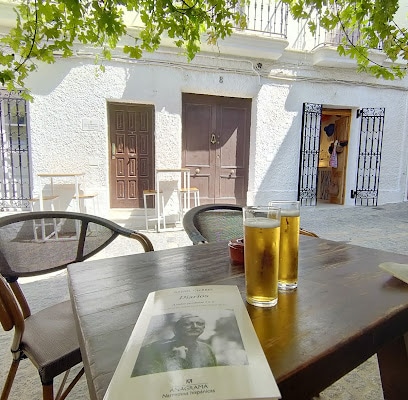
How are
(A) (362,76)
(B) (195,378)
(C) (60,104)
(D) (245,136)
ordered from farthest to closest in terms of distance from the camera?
(A) (362,76) → (D) (245,136) → (C) (60,104) → (B) (195,378)

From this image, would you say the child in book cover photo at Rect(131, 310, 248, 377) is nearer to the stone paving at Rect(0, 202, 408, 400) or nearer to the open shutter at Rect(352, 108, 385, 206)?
the stone paving at Rect(0, 202, 408, 400)

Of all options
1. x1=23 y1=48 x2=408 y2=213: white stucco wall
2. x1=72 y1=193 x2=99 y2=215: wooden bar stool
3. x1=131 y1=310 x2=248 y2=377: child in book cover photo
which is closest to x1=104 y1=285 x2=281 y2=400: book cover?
x1=131 y1=310 x2=248 y2=377: child in book cover photo

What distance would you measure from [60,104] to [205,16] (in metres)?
3.70

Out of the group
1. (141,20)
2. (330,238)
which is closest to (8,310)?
(141,20)

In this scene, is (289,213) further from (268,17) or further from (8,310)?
(268,17)

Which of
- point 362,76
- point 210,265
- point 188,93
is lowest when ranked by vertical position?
point 210,265

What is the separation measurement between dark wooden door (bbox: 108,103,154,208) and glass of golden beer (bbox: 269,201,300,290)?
14.5 ft

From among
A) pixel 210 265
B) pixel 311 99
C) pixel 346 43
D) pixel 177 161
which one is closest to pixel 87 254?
pixel 210 265

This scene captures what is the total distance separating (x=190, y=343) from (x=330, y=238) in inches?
156

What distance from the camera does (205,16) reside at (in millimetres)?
1444

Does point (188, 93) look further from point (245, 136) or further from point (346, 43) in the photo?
point (346, 43)

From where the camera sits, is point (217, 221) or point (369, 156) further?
point (369, 156)

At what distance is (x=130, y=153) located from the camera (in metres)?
4.93

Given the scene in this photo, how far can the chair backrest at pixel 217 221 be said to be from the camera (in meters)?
1.73
